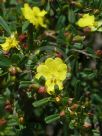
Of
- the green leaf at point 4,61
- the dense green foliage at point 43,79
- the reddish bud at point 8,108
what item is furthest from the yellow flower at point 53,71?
the reddish bud at point 8,108

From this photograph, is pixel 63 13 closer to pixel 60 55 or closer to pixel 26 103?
pixel 60 55

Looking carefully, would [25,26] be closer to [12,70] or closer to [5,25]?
[5,25]

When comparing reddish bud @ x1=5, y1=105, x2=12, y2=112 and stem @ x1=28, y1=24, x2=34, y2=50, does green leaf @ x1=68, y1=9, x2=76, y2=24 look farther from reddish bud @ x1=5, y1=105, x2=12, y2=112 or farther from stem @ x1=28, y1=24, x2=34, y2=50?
reddish bud @ x1=5, y1=105, x2=12, y2=112

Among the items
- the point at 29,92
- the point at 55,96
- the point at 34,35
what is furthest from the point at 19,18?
the point at 55,96

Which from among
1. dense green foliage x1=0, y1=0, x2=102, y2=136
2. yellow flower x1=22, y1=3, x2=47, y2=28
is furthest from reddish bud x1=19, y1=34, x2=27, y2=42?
yellow flower x1=22, y1=3, x2=47, y2=28

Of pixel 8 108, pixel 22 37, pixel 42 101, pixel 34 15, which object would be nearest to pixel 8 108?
pixel 8 108

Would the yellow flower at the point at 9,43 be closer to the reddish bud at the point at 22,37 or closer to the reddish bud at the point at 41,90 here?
the reddish bud at the point at 22,37
